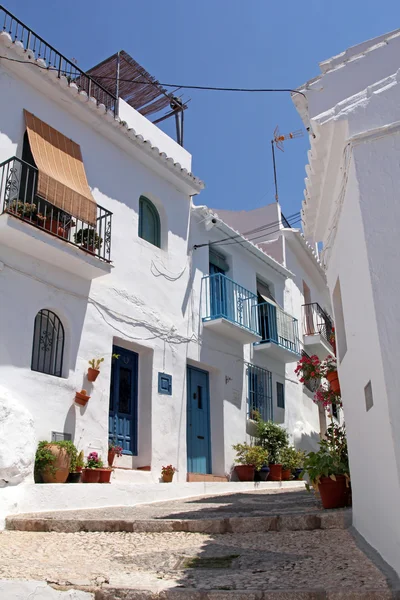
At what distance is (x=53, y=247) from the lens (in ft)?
28.7

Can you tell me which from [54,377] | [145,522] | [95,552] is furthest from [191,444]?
[95,552]

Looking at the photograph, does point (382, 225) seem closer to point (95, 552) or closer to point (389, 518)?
point (389, 518)

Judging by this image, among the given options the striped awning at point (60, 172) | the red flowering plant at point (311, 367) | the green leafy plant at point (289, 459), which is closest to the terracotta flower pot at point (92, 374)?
the striped awning at point (60, 172)

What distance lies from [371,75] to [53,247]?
17.0 ft

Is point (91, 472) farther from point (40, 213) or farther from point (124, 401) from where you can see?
point (40, 213)

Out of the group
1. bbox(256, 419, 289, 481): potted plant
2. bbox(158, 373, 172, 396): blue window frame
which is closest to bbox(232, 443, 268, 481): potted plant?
bbox(256, 419, 289, 481): potted plant

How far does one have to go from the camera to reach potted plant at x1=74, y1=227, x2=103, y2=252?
9.52 m

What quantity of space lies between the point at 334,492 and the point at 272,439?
23.2 feet

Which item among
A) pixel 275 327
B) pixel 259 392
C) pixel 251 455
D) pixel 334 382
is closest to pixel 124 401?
pixel 251 455

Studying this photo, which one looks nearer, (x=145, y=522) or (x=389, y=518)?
(x=389, y=518)

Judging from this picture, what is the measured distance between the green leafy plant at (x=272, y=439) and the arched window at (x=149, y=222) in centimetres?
477

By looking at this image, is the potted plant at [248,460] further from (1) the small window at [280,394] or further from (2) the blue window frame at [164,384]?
(1) the small window at [280,394]

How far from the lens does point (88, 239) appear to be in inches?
380

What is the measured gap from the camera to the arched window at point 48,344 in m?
8.88
